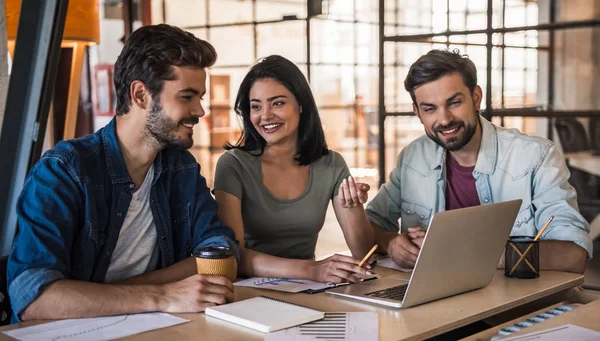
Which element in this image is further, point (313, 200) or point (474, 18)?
point (474, 18)

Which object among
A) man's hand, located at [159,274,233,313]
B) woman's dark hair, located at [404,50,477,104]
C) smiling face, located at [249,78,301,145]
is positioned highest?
woman's dark hair, located at [404,50,477,104]

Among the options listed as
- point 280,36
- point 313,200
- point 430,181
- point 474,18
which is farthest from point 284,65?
point 280,36

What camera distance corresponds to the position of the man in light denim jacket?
2336mm

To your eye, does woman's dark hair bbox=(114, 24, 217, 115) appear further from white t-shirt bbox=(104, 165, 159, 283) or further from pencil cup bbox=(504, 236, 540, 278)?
pencil cup bbox=(504, 236, 540, 278)

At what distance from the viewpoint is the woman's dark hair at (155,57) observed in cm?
197

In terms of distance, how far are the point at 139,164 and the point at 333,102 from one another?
669 cm

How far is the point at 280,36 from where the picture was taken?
22.2ft

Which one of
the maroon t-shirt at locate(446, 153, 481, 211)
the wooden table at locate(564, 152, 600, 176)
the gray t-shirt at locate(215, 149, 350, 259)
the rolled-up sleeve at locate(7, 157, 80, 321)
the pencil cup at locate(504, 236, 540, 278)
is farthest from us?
the wooden table at locate(564, 152, 600, 176)

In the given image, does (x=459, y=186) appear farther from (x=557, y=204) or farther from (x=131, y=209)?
(x=131, y=209)

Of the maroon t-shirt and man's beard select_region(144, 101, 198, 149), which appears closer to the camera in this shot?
man's beard select_region(144, 101, 198, 149)

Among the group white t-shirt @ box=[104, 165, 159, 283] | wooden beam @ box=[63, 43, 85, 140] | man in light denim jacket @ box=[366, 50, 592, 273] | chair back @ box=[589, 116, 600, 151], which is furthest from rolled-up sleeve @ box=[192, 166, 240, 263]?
chair back @ box=[589, 116, 600, 151]

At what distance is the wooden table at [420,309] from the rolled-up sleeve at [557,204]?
0.50ft

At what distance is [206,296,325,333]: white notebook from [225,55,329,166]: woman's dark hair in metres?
0.89

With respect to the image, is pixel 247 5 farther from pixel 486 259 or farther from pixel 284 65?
pixel 486 259
